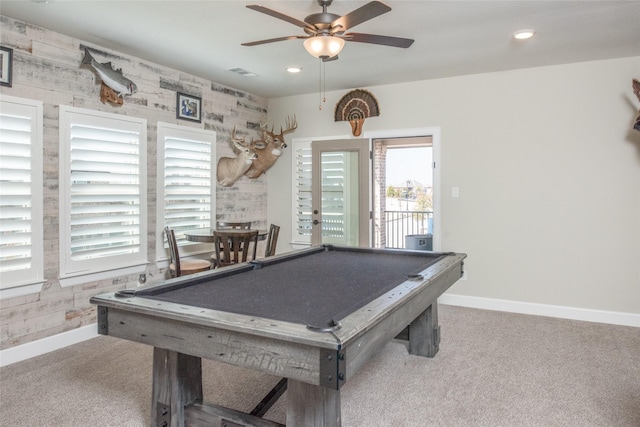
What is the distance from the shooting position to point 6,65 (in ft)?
10.1

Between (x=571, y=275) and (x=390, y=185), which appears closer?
(x=571, y=275)

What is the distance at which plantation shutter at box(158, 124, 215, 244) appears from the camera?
4.38m

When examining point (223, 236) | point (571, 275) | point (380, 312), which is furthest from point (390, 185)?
point (380, 312)

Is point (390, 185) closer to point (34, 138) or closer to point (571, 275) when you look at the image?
point (571, 275)

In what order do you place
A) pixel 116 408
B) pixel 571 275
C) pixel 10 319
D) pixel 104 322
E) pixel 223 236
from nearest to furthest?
pixel 104 322
pixel 116 408
pixel 10 319
pixel 223 236
pixel 571 275

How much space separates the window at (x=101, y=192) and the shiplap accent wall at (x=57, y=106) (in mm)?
79

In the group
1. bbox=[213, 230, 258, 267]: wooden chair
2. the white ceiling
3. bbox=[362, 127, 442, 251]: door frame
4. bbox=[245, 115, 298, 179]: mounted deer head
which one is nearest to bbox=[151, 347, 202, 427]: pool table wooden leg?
bbox=[213, 230, 258, 267]: wooden chair

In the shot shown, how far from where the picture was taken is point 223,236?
3.71 m

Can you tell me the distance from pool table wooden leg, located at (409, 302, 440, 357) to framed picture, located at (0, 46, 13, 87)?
361 cm

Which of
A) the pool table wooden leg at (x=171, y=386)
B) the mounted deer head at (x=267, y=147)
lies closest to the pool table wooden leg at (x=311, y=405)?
the pool table wooden leg at (x=171, y=386)

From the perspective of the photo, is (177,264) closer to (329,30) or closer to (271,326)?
(329,30)

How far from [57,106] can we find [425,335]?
3.52 meters

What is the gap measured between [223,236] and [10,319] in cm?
171

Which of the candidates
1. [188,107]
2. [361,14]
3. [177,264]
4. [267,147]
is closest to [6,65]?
[188,107]
